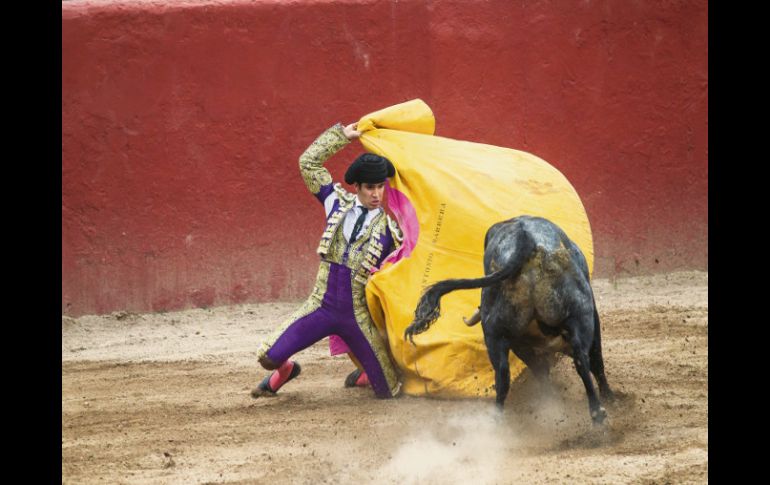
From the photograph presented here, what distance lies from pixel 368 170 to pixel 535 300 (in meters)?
1.33

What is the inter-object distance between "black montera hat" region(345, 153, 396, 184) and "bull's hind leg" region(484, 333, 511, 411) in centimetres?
114

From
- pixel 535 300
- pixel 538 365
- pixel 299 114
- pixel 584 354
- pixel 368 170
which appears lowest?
pixel 538 365

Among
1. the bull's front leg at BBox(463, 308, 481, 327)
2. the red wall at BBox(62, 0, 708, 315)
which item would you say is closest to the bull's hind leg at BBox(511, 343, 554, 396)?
the bull's front leg at BBox(463, 308, 481, 327)

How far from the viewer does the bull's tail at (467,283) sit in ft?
16.3

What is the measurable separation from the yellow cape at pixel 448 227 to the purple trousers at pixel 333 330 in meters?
0.13

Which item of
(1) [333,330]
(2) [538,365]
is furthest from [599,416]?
(1) [333,330]

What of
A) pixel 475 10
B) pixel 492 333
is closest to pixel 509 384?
pixel 492 333

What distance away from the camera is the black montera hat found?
19.4 feet

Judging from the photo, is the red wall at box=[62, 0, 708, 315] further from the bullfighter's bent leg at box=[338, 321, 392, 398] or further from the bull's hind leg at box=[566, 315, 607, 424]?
the bull's hind leg at box=[566, 315, 607, 424]

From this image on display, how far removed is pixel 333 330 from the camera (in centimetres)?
607

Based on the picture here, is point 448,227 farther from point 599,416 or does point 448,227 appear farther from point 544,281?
point 599,416

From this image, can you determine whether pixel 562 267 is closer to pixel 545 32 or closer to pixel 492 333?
pixel 492 333

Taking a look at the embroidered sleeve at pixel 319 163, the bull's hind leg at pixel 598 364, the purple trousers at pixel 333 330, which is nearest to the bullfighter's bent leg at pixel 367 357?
the purple trousers at pixel 333 330

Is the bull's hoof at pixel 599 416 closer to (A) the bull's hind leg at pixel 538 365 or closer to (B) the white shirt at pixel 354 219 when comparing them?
(A) the bull's hind leg at pixel 538 365
